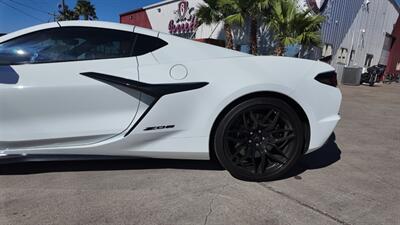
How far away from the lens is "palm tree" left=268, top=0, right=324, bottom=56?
11.5m

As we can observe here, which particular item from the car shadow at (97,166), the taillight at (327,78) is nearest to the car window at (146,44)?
the car shadow at (97,166)

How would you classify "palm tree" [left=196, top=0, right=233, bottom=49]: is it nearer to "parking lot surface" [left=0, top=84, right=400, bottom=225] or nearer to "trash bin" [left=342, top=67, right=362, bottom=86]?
"trash bin" [left=342, top=67, right=362, bottom=86]

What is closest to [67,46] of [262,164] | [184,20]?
[262,164]

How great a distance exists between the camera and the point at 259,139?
9.66 feet

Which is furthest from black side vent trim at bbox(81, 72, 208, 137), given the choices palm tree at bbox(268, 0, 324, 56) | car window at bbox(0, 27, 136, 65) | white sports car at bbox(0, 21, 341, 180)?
palm tree at bbox(268, 0, 324, 56)

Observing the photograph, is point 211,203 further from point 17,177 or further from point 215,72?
point 17,177

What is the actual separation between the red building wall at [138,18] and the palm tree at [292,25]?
12.6 m

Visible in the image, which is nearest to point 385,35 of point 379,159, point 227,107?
point 379,159

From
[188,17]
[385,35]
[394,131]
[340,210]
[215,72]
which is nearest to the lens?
[340,210]

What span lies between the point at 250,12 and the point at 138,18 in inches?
542

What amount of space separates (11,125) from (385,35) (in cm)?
2775

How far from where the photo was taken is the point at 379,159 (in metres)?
3.85

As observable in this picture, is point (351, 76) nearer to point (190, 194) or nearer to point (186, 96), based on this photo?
point (186, 96)

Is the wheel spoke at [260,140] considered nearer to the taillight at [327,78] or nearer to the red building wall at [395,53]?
the taillight at [327,78]
